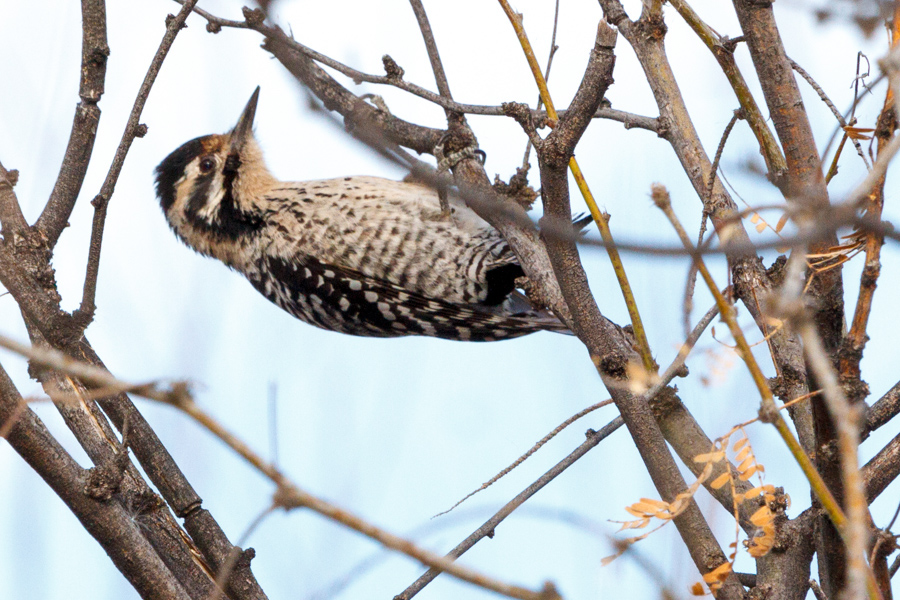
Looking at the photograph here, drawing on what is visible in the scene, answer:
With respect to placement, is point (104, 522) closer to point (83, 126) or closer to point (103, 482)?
point (103, 482)

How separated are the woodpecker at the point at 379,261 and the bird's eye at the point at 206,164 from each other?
1.00 ft

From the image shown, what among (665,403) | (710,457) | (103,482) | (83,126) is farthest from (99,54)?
(710,457)

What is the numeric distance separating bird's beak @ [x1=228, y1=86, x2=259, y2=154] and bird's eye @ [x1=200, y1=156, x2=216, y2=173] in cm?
11

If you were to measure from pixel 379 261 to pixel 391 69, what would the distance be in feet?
5.13

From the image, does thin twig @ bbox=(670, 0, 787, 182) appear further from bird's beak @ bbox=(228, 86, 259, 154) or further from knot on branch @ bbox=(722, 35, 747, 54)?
bird's beak @ bbox=(228, 86, 259, 154)

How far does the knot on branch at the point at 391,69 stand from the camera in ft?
9.24

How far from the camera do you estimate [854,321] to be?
1.77m

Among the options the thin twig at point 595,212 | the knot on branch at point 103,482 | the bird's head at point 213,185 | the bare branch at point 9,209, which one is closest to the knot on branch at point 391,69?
the thin twig at point 595,212

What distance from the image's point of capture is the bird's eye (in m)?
4.91

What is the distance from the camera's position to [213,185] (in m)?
4.87

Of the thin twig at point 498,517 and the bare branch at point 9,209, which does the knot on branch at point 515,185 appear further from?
the bare branch at point 9,209

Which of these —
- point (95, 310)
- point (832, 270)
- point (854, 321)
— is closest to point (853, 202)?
point (854, 321)

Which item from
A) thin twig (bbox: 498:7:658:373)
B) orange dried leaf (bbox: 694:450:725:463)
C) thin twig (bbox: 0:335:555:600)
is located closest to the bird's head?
thin twig (bbox: 498:7:658:373)

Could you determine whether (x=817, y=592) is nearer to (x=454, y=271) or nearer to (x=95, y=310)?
(x=95, y=310)
